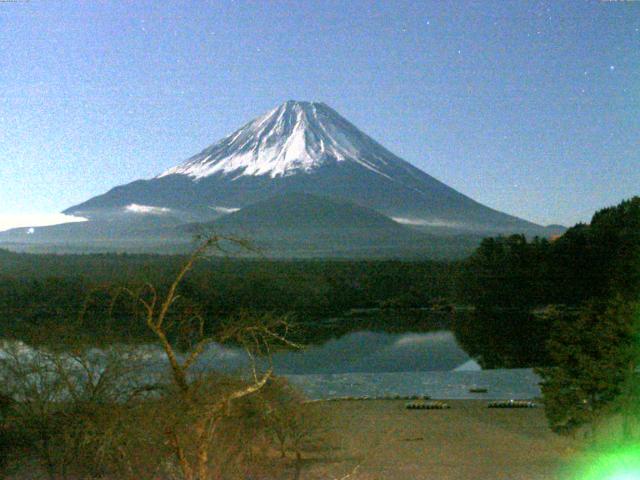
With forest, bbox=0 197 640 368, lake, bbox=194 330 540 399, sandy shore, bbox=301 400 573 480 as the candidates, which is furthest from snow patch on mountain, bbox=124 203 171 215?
sandy shore, bbox=301 400 573 480

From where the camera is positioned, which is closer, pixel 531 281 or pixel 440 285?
pixel 531 281

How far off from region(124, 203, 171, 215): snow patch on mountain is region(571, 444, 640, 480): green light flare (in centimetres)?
7626

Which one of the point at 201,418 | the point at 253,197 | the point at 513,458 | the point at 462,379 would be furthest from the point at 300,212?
the point at 201,418

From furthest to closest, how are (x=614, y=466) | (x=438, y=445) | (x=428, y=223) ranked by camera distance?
(x=428, y=223) → (x=438, y=445) → (x=614, y=466)

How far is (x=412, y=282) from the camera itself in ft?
140

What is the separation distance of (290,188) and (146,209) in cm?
1803

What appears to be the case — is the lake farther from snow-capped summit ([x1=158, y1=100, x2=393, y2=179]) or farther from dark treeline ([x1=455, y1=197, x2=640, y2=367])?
snow-capped summit ([x1=158, y1=100, x2=393, y2=179])

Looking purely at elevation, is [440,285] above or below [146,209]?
below

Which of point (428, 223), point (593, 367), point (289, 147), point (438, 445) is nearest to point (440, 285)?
point (438, 445)

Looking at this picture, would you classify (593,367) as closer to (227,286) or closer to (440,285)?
(227,286)

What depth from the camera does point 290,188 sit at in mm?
89500

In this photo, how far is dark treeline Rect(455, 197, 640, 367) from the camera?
95.0 ft

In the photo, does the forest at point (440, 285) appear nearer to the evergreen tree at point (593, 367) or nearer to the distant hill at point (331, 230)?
the evergreen tree at point (593, 367)

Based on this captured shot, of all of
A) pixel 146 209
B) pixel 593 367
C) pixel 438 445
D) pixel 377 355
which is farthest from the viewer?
pixel 146 209
